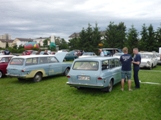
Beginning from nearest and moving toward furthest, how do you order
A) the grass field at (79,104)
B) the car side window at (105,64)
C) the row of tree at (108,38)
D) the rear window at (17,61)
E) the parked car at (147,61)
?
the grass field at (79,104)
the car side window at (105,64)
the rear window at (17,61)
the parked car at (147,61)
the row of tree at (108,38)

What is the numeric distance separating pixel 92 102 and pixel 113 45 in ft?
114

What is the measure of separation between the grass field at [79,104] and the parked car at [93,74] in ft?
1.52

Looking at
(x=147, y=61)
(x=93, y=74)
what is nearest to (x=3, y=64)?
(x=93, y=74)

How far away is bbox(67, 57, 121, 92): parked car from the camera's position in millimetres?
6726

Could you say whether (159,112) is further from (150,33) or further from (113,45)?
(113,45)

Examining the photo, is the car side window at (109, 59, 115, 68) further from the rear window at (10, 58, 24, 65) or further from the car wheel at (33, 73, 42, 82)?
the rear window at (10, 58, 24, 65)

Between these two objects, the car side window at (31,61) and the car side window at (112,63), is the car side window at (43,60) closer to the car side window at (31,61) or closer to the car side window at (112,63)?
the car side window at (31,61)

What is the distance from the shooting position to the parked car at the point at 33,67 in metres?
9.21

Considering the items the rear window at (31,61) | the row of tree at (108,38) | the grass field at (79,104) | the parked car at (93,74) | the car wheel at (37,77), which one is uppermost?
the row of tree at (108,38)

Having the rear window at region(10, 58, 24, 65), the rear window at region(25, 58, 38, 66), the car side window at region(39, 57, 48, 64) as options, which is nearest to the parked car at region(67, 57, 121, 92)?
the rear window at region(25, 58, 38, 66)

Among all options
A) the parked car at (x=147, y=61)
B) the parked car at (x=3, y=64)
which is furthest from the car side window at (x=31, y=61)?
the parked car at (x=147, y=61)

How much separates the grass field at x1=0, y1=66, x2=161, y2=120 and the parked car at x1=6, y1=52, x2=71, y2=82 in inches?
55.8

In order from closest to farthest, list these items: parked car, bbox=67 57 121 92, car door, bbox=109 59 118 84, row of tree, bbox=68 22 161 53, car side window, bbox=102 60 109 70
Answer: parked car, bbox=67 57 121 92, car side window, bbox=102 60 109 70, car door, bbox=109 59 118 84, row of tree, bbox=68 22 161 53

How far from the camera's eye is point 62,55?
41.0ft
